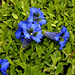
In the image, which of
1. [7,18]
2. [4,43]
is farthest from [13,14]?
[4,43]

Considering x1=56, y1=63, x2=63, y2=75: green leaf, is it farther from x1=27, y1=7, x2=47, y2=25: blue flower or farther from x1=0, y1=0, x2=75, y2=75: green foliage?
x1=27, y1=7, x2=47, y2=25: blue flower

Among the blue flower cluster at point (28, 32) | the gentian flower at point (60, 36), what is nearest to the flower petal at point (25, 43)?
the blue flower cluster at point (28, 32)

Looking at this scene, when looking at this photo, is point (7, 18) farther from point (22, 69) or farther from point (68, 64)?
point (68, 64)

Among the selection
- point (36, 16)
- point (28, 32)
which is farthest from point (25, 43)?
point (36, 16)

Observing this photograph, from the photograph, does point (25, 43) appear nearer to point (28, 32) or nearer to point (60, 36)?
point (28, 32)

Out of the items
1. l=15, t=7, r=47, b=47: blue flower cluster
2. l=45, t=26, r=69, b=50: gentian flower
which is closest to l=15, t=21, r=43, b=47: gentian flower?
l=15, t=7, r=47, b=47: blue flower cluster
